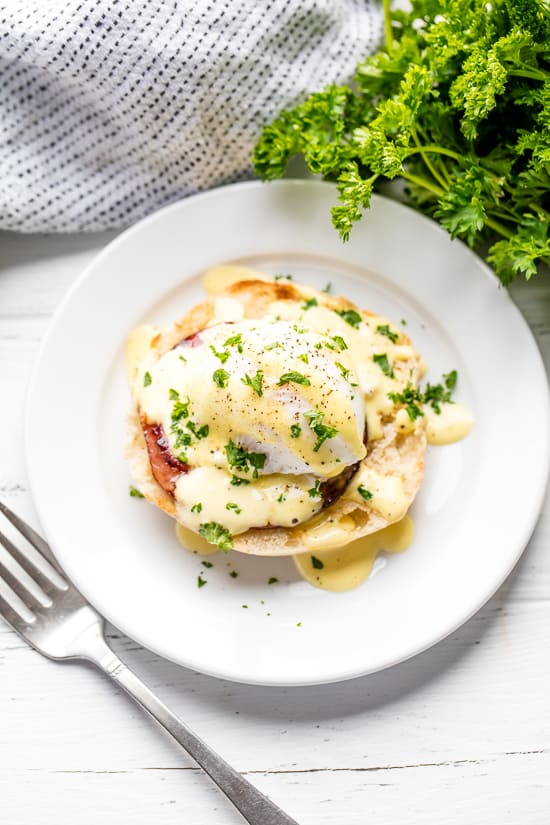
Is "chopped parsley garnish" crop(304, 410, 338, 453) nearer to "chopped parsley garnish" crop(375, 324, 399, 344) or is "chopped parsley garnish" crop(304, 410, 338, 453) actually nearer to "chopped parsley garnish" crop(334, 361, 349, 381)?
"chopped parsley garnish" crop(334, 361, 349, 381)

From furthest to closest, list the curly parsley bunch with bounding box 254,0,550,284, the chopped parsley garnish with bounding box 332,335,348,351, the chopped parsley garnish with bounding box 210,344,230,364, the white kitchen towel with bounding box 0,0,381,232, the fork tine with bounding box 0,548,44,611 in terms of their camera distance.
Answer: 1. the fork tine with bounding box 0,548,44,611
2. the white kitchen towel with bounding box 0,0,381,232
3. the chopped parsley garnish with bounding box 332,335,348,351
4. the chopped parsley garnish with bounding box 210,344,230,364
5. the curly parsley bunch with bounding box 254,0,550,284

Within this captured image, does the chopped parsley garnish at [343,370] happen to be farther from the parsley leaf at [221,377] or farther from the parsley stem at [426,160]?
the parsley stem at [426,160]

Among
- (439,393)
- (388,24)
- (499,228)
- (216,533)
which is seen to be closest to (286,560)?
(216,533)

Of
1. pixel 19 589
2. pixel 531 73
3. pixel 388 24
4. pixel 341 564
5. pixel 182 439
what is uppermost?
pixel 388 24

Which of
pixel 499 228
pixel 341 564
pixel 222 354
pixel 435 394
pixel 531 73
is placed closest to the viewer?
pixel 531 73

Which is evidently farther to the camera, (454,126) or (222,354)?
(454,126)

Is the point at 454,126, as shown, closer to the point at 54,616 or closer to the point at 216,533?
the point at 216,533

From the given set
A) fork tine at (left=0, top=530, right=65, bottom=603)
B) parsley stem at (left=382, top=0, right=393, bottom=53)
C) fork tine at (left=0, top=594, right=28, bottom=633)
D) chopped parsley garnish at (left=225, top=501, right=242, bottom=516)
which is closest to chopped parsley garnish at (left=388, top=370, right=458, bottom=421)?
chopped parsley garnish at (left=225, top=501, right=242, bottom=516)
